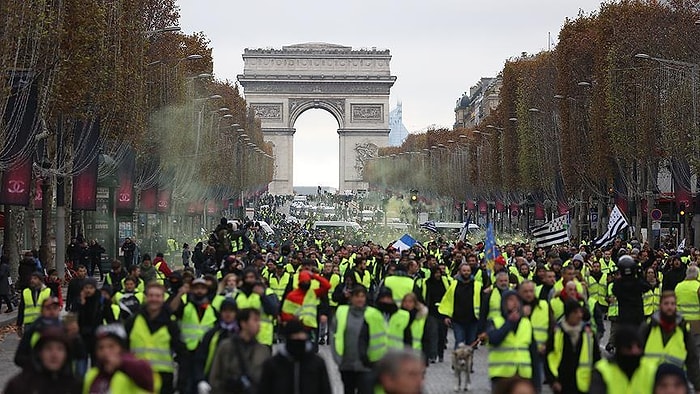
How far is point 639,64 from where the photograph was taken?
175 ft

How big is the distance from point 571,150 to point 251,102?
113m

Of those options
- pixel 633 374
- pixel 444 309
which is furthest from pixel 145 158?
pixel 633 374

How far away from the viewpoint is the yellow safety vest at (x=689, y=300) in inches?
847

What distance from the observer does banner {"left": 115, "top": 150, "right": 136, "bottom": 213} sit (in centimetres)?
5075

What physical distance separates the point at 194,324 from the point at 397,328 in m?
1.89

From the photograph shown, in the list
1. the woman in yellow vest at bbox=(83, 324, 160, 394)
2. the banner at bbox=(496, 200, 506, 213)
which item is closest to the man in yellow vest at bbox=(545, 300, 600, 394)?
the woman in yellow vest at bbox=(83, 324, 160, 394)

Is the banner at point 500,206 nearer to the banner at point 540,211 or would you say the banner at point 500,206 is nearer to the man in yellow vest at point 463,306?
the banner at point 540,211

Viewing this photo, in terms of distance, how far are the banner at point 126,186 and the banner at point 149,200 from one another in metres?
7.60

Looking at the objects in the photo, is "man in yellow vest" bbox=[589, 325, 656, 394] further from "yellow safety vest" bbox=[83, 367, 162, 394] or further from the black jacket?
"yellow safety vest" bbox=[83, 367, 162, 394]

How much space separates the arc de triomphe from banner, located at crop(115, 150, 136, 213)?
119463mm

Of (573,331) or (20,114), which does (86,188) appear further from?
(573,331)

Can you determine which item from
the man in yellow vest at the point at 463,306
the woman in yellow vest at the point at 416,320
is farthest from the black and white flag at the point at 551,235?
the woman in yellow vest at the point at 416,320

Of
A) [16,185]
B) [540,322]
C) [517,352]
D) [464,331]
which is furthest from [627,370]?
[16,185]

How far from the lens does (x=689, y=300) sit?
70.7 feet
